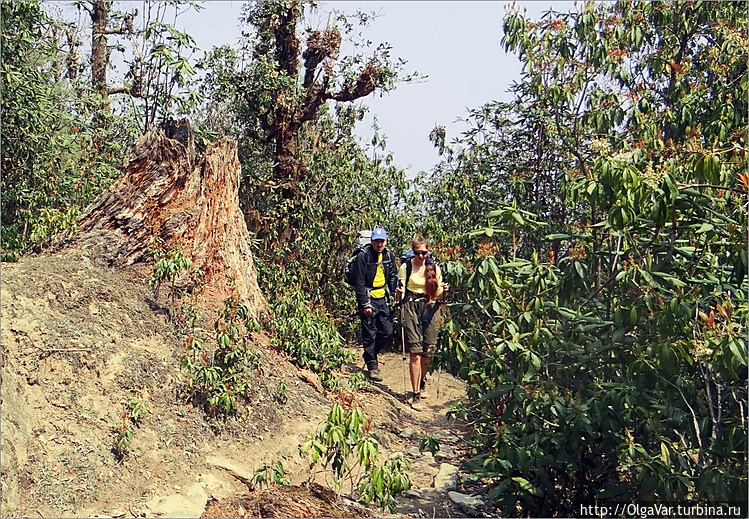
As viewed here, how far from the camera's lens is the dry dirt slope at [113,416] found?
4.11 metres

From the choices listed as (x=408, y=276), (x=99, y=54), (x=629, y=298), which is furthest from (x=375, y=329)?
(x=99, y=54)

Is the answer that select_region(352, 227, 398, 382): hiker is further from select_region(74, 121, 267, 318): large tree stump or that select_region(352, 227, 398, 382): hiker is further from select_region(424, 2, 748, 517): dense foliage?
select_region(424, 2, 748, 517): dense foliage

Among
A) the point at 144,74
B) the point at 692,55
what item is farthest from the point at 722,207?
the point at 144,74

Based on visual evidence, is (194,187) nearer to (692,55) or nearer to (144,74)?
(144,74)

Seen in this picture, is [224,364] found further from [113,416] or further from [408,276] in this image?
[408,276]

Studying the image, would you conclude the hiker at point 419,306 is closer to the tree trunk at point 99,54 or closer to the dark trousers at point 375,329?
the dark trousers at point 375,329

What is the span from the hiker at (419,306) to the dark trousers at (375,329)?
398 millimetres

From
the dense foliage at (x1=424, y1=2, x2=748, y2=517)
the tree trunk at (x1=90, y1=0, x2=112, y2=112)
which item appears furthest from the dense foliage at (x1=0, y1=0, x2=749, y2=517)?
the tree trunk at (x1=90, y1=0, x2=112, y2=112)

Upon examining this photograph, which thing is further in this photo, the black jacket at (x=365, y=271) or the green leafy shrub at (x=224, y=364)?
the black jacket at (x=365, y=271)

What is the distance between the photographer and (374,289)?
748 cm

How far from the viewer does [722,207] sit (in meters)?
3.97

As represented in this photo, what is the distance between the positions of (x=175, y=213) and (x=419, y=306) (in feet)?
8.35

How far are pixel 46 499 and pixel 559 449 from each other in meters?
2.94

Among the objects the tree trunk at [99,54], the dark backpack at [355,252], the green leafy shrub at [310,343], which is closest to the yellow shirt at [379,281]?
the dark backpack at [355,252]
